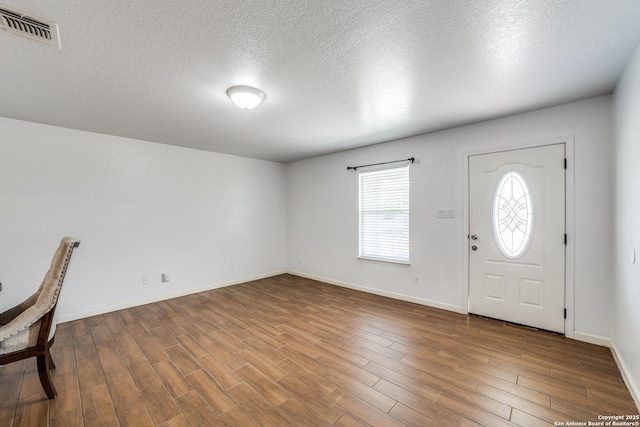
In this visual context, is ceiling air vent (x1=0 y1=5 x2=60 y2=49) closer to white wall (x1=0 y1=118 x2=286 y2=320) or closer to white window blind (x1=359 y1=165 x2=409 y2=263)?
white wall (x1=0 y1=118 x2=286 y2=320)

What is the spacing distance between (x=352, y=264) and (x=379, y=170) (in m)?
1.71

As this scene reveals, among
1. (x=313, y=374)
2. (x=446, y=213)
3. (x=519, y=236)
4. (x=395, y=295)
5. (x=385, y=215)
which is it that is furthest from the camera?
(x=385, y=215)

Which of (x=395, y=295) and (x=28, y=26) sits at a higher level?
(x=28, y=26)

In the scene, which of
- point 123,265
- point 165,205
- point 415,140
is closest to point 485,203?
point 415,140

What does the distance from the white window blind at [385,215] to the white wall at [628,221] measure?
2.12 metres

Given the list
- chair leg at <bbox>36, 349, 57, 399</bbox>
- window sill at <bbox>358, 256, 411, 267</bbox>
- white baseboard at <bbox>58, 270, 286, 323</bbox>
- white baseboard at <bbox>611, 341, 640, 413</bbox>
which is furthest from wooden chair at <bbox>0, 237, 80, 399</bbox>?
white baseboard at <bbox>611, 341, 640, 413</bbox>

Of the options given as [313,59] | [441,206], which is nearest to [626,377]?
[441,206]

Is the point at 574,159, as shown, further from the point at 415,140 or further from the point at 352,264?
the point at 352,264

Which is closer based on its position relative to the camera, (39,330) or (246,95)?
(39,330)

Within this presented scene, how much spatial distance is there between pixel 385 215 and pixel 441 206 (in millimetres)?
895

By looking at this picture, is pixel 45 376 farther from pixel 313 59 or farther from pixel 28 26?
pixel 313 59

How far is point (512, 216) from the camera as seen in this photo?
306 centimetres

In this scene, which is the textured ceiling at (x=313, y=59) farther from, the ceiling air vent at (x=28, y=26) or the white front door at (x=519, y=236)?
the white front door at (x=519, y=236)

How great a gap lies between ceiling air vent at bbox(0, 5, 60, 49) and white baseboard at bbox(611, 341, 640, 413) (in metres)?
4.38
